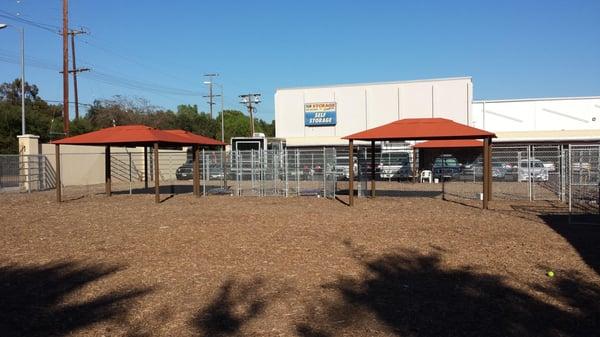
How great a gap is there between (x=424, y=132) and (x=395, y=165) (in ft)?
55.0

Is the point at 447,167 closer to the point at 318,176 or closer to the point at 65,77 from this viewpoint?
the point at 318,176

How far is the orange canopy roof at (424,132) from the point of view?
1805cm

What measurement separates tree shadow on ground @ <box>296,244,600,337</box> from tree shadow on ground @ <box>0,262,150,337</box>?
8.24 feet

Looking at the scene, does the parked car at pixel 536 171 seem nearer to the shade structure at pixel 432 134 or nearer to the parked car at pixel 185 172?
the shade structure at pixel 432 134

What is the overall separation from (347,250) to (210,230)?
3.98 metres

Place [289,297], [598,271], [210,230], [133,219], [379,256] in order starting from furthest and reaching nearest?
[133,219], [210,230], [379,256], [598,271], [289,297]

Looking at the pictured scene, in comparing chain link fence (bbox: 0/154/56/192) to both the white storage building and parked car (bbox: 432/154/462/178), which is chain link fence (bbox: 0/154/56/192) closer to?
parked car (bbox: 432/154/462/178)

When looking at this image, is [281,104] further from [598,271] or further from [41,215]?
[598,271]

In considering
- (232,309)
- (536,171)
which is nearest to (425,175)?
(536,171)

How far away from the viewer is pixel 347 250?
1055cm

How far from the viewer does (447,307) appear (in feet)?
22.5

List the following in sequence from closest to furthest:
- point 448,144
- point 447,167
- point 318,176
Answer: point 318,176
point 447,167
point 448,144

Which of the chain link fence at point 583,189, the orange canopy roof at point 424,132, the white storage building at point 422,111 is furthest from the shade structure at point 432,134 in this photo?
the white storage building at point 422,111

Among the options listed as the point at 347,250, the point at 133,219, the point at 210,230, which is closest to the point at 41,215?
the point at 133,219
